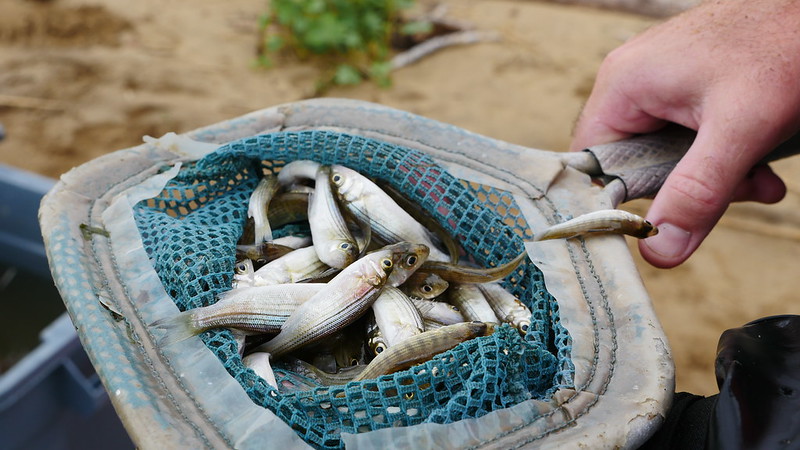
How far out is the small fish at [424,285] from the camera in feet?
6.82

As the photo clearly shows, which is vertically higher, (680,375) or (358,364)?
(358,364)

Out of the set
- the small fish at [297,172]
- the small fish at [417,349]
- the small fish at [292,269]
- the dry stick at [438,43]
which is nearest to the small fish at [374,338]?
the small fish at [417,349]

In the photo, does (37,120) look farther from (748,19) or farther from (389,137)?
(748,19)

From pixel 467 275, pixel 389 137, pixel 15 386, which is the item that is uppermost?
pixel 389 137

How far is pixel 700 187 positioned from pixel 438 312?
1.05 metres

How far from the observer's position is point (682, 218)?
230 cm

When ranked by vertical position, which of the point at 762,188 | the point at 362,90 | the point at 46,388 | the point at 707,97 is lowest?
the point at 362,90

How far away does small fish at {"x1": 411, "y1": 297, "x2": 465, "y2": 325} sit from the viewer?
2.03 m

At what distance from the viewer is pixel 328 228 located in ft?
7.05

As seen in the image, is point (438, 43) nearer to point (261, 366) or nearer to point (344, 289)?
point (344, 289)

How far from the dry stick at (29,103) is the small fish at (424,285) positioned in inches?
203

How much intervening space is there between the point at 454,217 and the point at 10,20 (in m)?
6.95

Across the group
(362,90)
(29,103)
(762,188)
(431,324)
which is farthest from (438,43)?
(431,324)

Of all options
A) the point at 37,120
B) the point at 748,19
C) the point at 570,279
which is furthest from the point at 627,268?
the point at 37,120
